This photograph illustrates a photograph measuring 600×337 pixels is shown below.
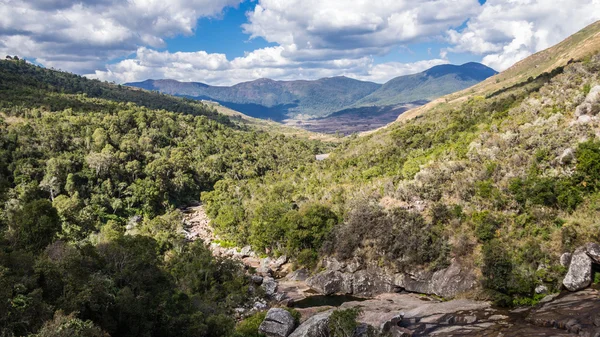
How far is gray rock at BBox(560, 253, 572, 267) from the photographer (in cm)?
3740

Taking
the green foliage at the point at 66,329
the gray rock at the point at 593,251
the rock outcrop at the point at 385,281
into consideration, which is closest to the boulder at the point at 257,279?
the rock outcrop at the point at 385,281

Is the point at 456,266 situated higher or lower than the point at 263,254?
higher

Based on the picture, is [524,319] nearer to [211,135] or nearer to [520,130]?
[520,130]

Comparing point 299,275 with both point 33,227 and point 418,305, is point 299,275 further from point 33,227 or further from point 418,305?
point 33,227

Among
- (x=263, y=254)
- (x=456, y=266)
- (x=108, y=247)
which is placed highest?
(x=108, y=247)

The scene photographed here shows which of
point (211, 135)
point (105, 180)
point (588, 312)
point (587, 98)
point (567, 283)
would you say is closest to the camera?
point (588, 312)

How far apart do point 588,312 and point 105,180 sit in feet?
301

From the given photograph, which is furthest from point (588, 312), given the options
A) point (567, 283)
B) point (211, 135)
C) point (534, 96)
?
point (211, 135)

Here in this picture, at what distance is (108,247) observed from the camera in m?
29.8

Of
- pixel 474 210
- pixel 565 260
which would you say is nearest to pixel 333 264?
pixel 474 210

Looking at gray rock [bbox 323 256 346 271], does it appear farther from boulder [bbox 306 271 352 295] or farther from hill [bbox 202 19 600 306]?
boulder [bbox 306 271 352 295]

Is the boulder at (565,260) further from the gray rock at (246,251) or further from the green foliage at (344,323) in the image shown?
the gray rock at (246,251)

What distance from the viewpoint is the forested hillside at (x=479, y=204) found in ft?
135

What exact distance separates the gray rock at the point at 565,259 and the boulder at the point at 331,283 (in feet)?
81.3
